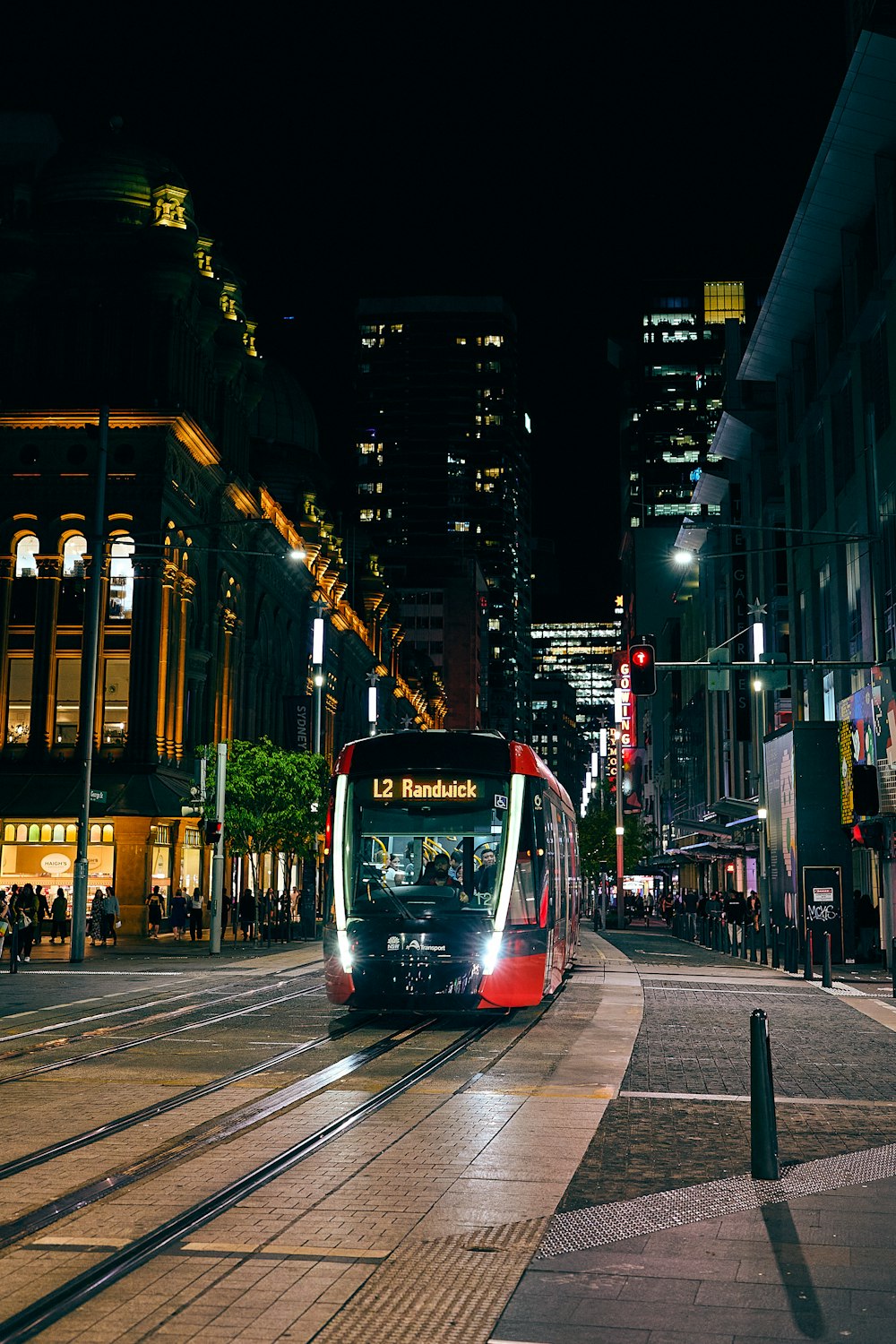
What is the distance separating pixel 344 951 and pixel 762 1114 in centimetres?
935

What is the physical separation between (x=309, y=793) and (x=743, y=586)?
20557 mm

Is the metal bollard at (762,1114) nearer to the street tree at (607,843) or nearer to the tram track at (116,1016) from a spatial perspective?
the tram track at (116,1016)

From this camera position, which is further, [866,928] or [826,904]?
[826,904]

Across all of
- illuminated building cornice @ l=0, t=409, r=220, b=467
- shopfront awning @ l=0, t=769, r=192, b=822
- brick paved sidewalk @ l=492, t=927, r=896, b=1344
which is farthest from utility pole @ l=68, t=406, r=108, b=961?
brick paved sidewalk @ l=492, t=927, r=896, b=1344

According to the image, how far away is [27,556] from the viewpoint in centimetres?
4994

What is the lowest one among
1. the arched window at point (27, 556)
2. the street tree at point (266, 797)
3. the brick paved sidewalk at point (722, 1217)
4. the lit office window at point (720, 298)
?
the brick paved sidewalk at point (722, 1217)

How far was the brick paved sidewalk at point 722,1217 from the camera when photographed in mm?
6102

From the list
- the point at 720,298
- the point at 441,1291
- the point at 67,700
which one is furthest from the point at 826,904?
the point at 720,298

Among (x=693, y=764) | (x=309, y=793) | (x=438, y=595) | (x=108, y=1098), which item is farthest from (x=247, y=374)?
(x=438, y=595)

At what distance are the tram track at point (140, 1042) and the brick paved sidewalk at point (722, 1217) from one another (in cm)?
584

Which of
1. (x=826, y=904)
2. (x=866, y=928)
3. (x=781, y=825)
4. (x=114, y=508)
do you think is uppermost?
(x=114, y=508)

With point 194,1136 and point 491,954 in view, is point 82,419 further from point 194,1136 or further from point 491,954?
point 194,1136

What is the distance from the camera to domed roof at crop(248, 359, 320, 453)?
82375mm

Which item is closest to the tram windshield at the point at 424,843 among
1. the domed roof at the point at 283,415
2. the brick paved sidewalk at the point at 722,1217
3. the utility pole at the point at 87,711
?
the brick paved sidewalk at the point at 722,1217
